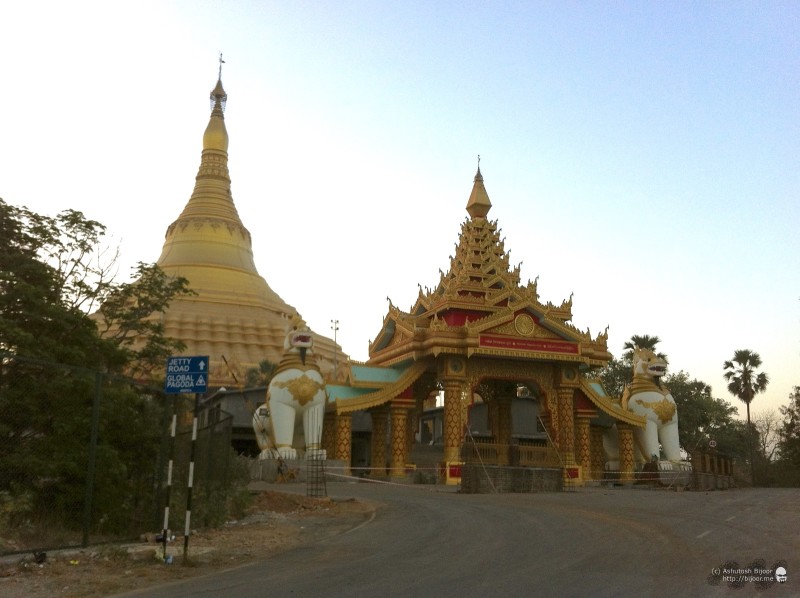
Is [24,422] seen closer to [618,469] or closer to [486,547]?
[486,547]

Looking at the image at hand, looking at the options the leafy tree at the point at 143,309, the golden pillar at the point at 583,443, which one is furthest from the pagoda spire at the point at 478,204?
the leafy tree at the point at 143,309

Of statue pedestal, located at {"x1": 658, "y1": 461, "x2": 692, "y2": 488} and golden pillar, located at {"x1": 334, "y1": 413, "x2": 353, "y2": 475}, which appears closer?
statue pedestal, located at {"x1": 658, "y1": 461, "x2": 692, "y2": 488}

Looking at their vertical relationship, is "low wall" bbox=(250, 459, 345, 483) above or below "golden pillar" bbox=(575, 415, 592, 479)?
below

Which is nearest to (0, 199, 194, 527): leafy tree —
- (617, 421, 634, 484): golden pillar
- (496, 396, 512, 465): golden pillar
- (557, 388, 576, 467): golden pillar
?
(557, 388, 576, 467): golden pillar

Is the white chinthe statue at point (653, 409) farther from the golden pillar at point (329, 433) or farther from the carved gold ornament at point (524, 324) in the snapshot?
the golden pillar at point (329, 433)

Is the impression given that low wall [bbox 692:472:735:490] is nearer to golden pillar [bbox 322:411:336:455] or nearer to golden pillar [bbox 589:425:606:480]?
golden pillar [bbox 589:425:606:480]

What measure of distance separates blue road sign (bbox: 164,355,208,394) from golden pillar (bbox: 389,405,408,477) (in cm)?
2457

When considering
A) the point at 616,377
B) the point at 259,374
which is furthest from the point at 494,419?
the point at 616,377

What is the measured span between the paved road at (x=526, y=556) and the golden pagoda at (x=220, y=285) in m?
37.1

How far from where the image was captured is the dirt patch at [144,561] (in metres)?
8.13

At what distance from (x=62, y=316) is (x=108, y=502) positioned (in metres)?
4.93

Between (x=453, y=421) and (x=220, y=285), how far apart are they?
30.6 meters

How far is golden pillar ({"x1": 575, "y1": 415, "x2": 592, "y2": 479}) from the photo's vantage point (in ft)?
119

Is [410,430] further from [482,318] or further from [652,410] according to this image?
[652,410]
